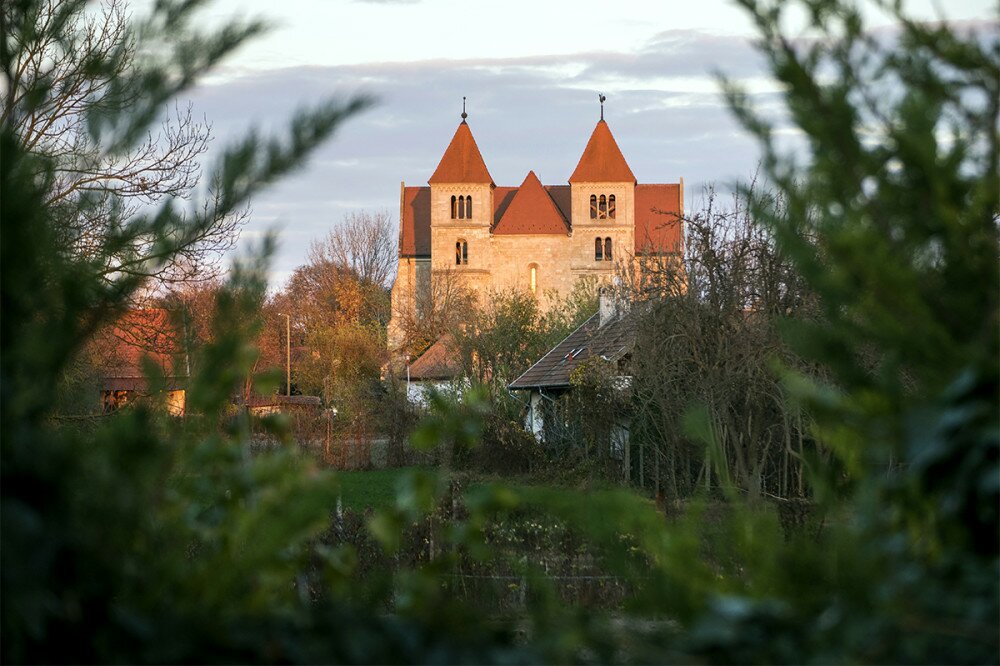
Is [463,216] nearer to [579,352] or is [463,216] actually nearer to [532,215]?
[532,215]

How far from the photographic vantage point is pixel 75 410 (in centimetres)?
1322

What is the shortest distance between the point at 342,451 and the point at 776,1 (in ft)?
106

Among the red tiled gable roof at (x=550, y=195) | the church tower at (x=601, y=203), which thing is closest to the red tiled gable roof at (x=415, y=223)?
the red tiled gable roof at (x=550, y=195)

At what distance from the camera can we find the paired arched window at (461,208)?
76.2 meters

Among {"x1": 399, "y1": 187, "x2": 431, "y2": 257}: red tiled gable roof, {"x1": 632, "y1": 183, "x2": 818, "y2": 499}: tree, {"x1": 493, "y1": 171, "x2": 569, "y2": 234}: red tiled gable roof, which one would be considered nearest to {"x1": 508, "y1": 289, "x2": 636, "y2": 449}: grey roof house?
{"x1": 632, "y1": 183, "x2": 818, "y2": 499}: tree

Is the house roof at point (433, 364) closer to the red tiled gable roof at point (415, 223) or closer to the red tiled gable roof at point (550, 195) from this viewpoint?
the red tiled gable roof at point (415, 223)

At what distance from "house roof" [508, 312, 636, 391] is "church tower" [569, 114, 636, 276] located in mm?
42924

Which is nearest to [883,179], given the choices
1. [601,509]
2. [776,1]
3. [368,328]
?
[776,1]

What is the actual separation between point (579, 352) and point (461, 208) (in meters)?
47.3

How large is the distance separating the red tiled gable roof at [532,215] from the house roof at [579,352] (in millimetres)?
42865

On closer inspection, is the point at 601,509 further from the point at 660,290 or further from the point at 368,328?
the point at 368,328

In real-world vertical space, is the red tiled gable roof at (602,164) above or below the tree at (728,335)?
above

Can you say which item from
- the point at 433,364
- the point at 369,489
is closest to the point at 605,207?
the point at 433,364

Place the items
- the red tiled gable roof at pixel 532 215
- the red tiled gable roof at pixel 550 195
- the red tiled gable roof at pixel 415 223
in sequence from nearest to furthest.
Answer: the red tiled gable roof at pixel 532 215 → the red tiled gable roof at pixel 550 195 → the red tiled gable roof at pixel 415 223
